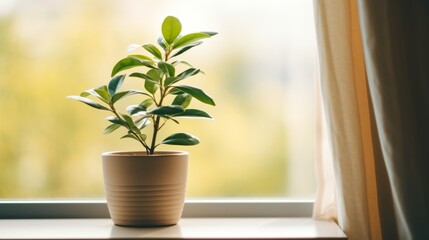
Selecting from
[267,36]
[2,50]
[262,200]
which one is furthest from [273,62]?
[2,50]

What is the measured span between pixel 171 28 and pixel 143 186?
425 millimetres

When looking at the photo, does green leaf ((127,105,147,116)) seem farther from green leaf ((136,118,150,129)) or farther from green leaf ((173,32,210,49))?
green leaf ((173,32,210,49))

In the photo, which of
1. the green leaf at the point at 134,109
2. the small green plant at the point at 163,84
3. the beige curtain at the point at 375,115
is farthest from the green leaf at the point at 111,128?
the beige curtain at the point at 375,115

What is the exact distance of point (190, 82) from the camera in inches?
63.6

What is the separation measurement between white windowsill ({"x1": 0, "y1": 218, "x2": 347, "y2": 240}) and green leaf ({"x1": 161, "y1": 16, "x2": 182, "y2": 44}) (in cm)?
51

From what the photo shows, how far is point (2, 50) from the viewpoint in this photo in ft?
5.30

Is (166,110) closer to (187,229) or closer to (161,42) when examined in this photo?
(161,42)

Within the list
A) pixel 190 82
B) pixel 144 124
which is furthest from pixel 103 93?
pixel 190 82

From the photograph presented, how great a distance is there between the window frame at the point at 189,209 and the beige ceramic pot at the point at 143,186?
0.62ft

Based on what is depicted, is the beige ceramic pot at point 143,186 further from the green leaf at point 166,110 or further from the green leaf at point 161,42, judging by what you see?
the green leaf at point 161,42

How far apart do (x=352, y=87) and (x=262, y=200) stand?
47cm

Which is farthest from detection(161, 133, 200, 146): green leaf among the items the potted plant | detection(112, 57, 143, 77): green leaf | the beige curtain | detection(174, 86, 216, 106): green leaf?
the beige curtain

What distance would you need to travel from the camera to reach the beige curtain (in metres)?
1.18

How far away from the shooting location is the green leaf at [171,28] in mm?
1342
